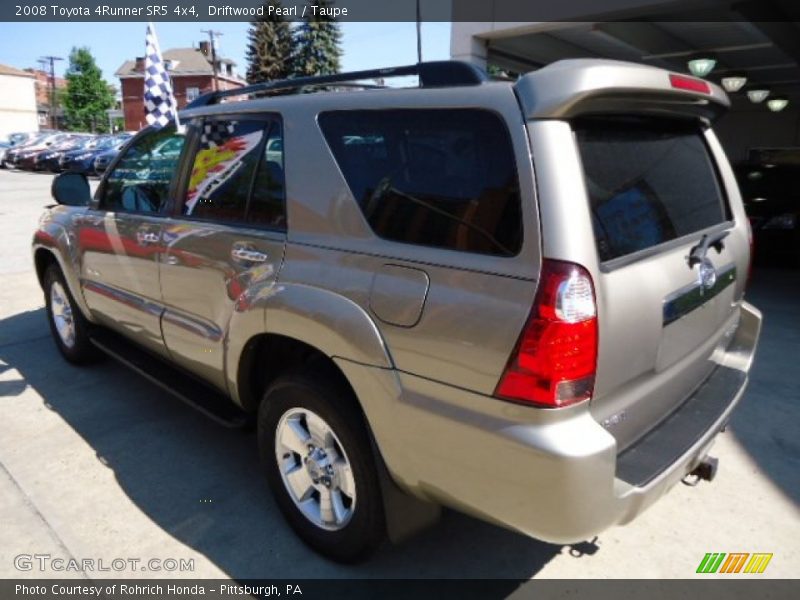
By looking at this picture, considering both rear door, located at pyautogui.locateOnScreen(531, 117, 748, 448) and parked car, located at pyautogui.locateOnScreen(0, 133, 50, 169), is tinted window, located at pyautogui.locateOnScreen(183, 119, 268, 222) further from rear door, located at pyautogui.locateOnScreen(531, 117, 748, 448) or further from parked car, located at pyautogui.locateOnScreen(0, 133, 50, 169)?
parked car, located at pyautogui.locateOnScreen(0, 133, 50, 169)

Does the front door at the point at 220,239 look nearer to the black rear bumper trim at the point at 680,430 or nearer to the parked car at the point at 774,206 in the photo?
the black rear bumper trim at the point at 680,430

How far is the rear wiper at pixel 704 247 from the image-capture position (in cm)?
219

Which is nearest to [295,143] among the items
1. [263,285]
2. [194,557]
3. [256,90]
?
[263,285]

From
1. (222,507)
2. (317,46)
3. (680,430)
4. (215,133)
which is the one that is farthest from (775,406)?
(317,46)

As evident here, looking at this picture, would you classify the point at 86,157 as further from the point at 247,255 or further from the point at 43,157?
the point at 247,255

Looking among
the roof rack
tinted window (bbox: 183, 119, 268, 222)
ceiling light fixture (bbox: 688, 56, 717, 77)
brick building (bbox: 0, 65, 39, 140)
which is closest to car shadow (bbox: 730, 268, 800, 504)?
the roof rack

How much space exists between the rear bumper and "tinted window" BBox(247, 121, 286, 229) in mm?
785

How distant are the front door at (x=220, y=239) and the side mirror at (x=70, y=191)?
153 cm

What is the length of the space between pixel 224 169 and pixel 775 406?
3723mm

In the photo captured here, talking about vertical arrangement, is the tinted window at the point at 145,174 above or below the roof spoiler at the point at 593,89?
below

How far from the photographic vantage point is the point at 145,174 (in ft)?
11.7

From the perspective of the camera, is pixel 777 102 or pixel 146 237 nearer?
pixel 146 237

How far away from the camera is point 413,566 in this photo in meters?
2.52

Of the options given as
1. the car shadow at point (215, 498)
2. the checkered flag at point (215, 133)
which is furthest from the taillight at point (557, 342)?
the checkered flag at point (215, 133)
